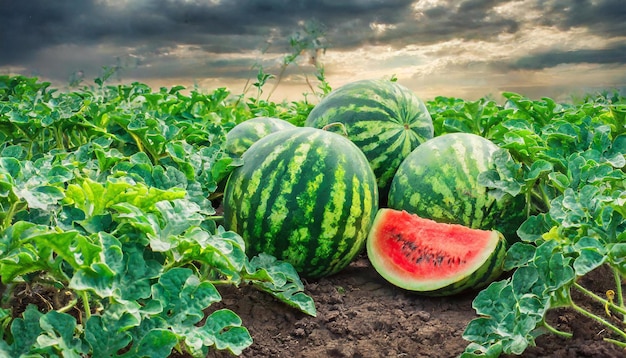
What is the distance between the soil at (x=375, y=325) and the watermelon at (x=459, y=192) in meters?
0.39

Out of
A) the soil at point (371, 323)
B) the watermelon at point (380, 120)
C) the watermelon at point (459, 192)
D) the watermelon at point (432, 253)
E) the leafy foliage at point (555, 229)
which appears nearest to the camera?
the leafy foliage at point (555, 229)

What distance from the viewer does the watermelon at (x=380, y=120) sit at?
3943 millimetres

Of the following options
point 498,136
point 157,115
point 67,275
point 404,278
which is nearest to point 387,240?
point 404,278

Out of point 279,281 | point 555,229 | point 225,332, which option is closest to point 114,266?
point 225,332

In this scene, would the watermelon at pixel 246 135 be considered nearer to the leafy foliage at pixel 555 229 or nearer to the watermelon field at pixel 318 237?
the watermelon field at pixel 318 237

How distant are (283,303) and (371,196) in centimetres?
69

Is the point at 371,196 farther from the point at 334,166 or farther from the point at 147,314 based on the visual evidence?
the point at 147,314

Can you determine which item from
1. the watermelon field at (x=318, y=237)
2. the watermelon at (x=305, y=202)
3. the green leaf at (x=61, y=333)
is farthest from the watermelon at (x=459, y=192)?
the green leaf at (x=61, y=333)

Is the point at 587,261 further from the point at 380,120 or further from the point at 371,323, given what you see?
the point at 380,120

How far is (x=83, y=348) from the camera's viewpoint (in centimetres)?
197

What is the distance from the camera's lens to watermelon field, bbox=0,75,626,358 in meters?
2.08

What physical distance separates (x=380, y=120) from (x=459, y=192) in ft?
2.68

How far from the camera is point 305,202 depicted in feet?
10.2

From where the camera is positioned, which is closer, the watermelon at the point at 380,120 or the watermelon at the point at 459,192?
the watermelon at the point at 459,192
